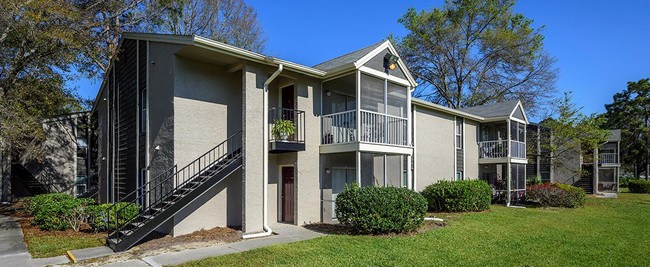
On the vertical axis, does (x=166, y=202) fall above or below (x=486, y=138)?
below

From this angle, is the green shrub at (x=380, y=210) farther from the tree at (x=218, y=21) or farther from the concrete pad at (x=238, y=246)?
the tree at (x=218, y=21)

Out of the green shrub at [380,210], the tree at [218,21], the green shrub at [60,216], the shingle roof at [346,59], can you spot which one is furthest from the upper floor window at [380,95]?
the tree at [218,21]

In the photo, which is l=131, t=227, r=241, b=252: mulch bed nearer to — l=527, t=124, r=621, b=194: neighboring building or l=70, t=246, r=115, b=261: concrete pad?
l=70, t=246, r=115, b=261: concrete pad

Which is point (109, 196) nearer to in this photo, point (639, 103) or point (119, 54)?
point (119, 54)

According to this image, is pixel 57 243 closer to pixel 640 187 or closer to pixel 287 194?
pixel 287 194

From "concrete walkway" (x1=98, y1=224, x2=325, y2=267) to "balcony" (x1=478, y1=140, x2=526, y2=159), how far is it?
13.7 meters

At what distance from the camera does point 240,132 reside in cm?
1155

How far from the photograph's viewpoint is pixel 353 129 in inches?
513

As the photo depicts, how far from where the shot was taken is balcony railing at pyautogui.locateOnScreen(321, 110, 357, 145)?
1280 centimetres

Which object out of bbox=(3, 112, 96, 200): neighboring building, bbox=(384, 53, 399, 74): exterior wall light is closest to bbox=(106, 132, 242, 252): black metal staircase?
bbox=(384, 53, 399, 74): exterior wall light

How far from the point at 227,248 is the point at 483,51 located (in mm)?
29404

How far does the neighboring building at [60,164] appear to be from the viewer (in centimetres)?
2188

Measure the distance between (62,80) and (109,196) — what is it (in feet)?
A: 19.2

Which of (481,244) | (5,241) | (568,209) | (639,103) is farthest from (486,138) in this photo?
(639,103)
